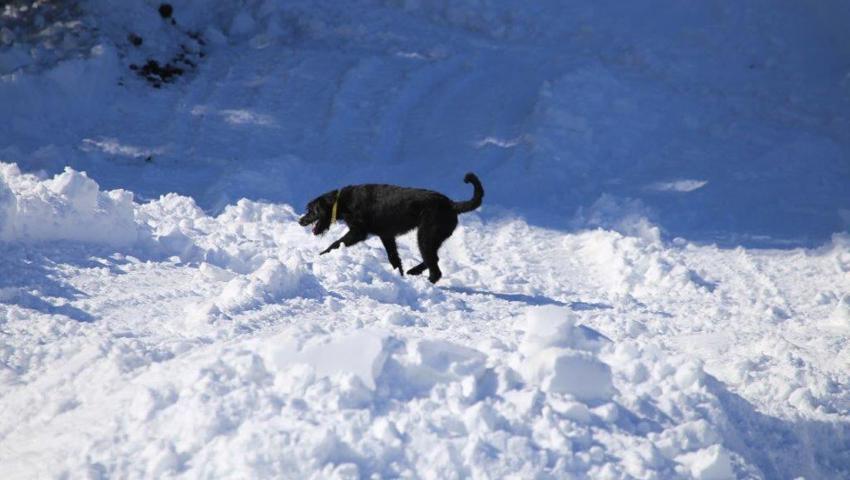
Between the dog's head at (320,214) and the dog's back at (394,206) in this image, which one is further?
the dog's head at (320,214)

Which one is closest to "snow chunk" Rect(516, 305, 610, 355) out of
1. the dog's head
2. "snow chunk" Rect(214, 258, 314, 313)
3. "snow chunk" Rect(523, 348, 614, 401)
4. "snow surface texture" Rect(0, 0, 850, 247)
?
"snow chunk" Rect(523, 348, 614, 401)

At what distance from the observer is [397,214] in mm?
7883

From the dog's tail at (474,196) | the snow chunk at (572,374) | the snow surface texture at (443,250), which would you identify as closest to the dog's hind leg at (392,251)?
the snow surface texture at (443,250)

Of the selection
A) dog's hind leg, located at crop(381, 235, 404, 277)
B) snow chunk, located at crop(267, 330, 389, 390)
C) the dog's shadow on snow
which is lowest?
the dog's shadow on snow

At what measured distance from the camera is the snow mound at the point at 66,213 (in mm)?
7418

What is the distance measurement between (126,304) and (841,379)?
497cm

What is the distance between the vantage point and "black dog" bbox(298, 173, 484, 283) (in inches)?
306

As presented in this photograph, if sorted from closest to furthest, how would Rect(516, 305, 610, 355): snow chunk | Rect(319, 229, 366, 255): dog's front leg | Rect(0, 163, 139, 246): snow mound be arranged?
Rect(516, 305, 610, 355): snow chunk → Rect(0, 163, 139, 246): snow mound → Rect(319, 229, 366, 255): dog's front leg

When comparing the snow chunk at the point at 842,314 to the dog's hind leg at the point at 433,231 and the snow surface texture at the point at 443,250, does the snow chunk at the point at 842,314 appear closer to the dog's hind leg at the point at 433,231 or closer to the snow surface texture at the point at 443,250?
the snow surface texture at the point at 443,250

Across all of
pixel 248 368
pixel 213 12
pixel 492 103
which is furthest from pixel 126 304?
pixel 213 12

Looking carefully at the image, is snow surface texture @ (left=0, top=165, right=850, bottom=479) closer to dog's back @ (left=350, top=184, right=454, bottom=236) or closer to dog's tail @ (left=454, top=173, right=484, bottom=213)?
Result: dog's back @ (left=350, top=184, right=454, bottom=236)

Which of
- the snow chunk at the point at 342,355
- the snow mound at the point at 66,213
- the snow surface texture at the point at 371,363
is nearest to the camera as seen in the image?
the snow surface texture at the point at 371,363

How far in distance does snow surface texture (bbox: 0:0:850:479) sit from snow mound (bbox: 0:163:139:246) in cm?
2

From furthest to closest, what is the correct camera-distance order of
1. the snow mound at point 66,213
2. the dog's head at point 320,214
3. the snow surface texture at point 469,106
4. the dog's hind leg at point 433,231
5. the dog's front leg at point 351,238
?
the snow surface texture at point 469,106 → the dog's head at point 320,214 → the dog's front leg at point 351,238 → the dog's hind leg at point 433,231 → the snow mound at point 66,213
